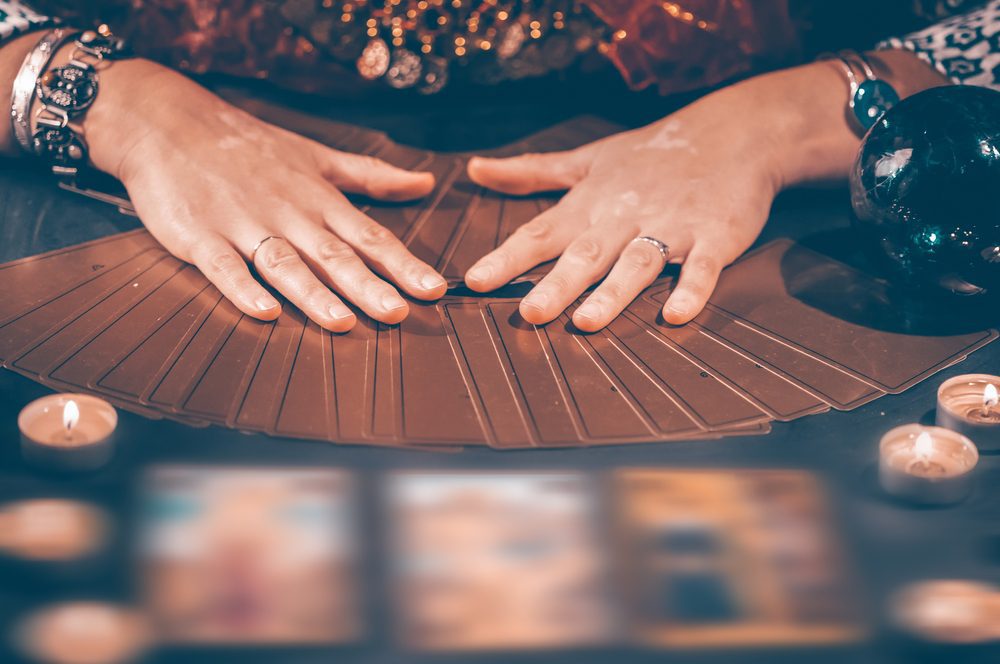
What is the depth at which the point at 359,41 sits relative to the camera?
141 cm

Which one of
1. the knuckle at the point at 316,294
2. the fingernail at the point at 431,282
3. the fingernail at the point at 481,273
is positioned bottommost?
the knuckle at the point at 316,294

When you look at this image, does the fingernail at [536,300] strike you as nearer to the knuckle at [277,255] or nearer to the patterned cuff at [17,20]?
the knuckle at [277,255]

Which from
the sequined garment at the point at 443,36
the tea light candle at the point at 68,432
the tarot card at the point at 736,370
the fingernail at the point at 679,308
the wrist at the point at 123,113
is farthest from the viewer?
the sequined garment at the point at 443,36

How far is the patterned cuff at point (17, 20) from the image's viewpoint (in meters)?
1.29

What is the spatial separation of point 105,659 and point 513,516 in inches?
12.8

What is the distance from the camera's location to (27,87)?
1250 millimetres

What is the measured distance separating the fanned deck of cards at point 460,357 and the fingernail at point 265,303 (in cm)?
2

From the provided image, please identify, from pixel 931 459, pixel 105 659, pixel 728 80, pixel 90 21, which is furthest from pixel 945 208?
pixel 90 21

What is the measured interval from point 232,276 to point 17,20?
1.77 ft

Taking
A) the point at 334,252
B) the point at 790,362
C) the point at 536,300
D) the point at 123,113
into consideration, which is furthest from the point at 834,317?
the point at 123,113

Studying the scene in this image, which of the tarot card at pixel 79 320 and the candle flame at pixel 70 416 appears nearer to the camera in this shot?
the candle flame at pixel 70 416

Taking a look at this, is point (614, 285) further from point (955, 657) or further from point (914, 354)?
point (955, 657)

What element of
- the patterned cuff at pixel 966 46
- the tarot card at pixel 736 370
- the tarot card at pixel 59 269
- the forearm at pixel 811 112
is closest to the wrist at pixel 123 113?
the tarot card at pixel 59 269

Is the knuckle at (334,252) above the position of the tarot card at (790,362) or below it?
above
